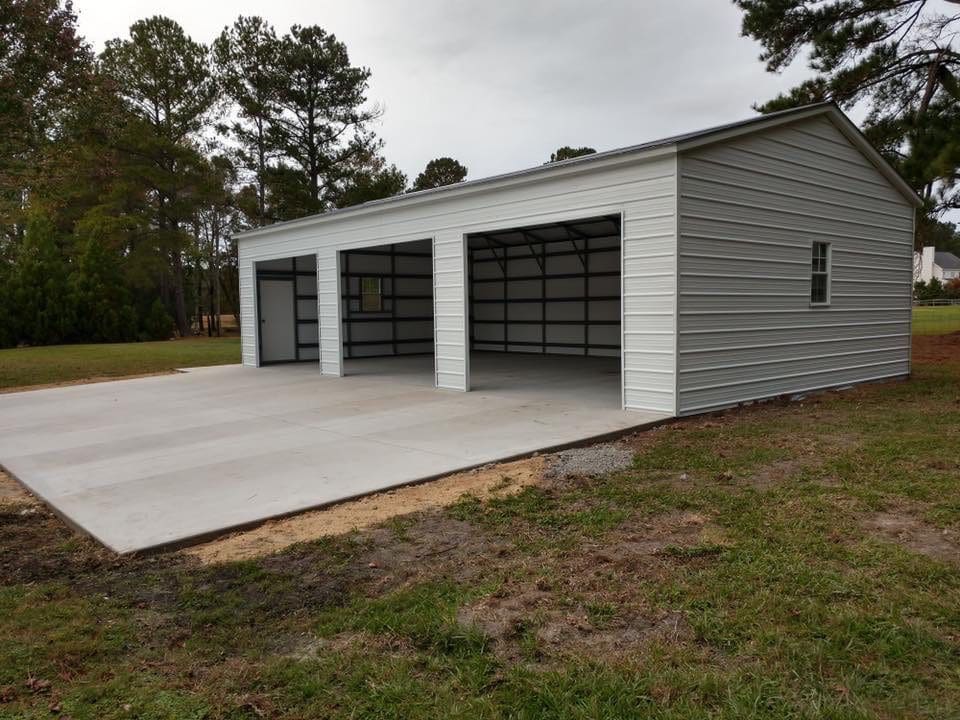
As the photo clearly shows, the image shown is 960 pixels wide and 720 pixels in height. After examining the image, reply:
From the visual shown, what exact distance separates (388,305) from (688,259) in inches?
438

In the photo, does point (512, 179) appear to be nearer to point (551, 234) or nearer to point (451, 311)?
point (451, 311)

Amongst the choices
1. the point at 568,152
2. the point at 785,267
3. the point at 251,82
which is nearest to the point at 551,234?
the point at 785,267

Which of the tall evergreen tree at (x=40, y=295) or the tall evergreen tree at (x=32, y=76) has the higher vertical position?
the tall evergreen tree at (x=32, y=76)

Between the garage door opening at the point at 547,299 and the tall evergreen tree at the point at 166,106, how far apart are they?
15.6 meters

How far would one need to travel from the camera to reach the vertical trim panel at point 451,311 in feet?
34.9

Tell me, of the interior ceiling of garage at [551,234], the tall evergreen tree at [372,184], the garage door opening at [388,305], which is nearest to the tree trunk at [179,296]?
the tall evergreen tree at [372,184]

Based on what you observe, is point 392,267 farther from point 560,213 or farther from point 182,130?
point 182,130

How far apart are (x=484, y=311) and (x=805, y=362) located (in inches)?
418

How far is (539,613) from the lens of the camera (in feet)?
10.6

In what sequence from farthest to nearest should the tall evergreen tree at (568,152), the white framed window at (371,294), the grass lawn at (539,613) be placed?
the tall evergreen tree at (568,152), the white framed window at (371,294), the grass lawn at (539,613)

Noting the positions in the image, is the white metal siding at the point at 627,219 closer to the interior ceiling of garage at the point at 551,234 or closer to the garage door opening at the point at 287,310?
the interior ceiling of garage at the point at 551,234

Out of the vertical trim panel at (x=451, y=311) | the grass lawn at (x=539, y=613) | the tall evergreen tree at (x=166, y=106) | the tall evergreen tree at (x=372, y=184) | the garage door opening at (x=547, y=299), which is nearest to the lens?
the grass lawn at (x=539, y=613)

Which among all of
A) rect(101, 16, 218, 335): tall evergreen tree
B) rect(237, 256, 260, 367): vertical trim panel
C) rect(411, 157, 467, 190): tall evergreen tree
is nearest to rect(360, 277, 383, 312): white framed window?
rect(237, 256, 260, 367): vertical trim panel

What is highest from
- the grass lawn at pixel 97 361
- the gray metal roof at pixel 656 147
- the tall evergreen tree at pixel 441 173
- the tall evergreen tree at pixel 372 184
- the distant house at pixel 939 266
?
the tall evergreen tree at pixel 441 173
